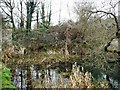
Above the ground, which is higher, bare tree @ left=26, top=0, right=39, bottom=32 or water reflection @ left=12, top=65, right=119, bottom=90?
bare tree @ left=26, top=0, right=39, bottom=32

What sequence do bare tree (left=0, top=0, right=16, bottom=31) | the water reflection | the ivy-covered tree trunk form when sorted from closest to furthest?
Answer: the water reflection, bare tree (left=0, top=0, right=16, bottom=31), the ivy-covered tree trunk

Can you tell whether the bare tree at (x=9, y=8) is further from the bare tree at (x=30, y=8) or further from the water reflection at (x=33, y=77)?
the water reflection at (x=33, y=77)

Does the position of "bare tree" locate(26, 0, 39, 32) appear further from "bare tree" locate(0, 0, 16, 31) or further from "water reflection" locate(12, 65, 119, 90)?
"water reflection" locate(12, 65, 119, 90)

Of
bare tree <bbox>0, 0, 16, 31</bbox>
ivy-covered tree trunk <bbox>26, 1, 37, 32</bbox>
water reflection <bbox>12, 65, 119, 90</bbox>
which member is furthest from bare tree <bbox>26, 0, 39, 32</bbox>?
water reflection <bbox>12, 65, 119, 90</bbox>

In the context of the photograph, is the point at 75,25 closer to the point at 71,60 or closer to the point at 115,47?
the point at 71,60

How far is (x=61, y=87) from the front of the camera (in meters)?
4.62

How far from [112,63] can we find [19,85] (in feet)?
11.1

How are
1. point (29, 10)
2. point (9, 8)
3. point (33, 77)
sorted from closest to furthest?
point (33, 77), point (9, 8), point (29, 10)

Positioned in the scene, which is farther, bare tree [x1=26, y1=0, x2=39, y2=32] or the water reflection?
bare tree [x1=26, y1=0, x2=39, y2=32]

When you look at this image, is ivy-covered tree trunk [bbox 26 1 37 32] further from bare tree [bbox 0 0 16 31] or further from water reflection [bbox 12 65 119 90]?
water reflection [bbox 12 65 119 90]

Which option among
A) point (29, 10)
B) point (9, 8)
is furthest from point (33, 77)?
point (29, 10)

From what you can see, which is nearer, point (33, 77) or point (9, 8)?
point (33, 77)

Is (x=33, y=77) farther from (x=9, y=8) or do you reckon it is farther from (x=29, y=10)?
(x=29, y=10)

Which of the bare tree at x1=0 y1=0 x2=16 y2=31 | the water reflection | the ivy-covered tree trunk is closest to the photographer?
the water reflection
